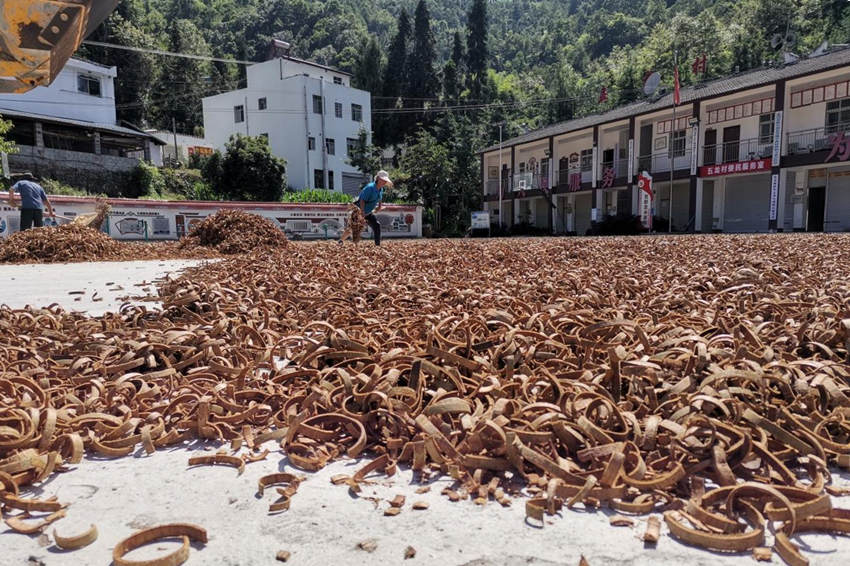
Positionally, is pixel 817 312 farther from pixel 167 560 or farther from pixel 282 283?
pixel 282 283

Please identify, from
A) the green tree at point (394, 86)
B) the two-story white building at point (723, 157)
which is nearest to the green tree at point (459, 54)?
the green tree at point (394, 86)

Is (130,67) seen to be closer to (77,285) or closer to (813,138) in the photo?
(813,138)

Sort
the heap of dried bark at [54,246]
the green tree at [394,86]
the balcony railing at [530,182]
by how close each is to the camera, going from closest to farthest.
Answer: the heap of dried bark at [54,246], the balcony railing at [530,182], the green tree at [394,86]

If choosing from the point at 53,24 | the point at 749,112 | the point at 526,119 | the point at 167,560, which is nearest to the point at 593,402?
the point at 167,560

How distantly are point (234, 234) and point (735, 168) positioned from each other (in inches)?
890

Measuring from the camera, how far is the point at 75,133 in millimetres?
34219

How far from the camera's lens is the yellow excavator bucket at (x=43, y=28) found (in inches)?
79.6

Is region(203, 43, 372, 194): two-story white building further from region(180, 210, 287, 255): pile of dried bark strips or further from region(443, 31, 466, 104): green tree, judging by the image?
region(180, 210, 287, 255): pile of dried bark strips

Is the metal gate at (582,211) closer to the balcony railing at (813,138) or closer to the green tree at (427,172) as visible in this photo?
the green tree at (427,172)

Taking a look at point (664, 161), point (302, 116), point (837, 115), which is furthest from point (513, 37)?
point (837, 115)

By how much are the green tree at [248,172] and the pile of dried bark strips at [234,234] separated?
72.0 ft

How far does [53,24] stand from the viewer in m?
2.06

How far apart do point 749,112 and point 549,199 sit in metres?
11.7

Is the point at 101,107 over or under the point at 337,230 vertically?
over
